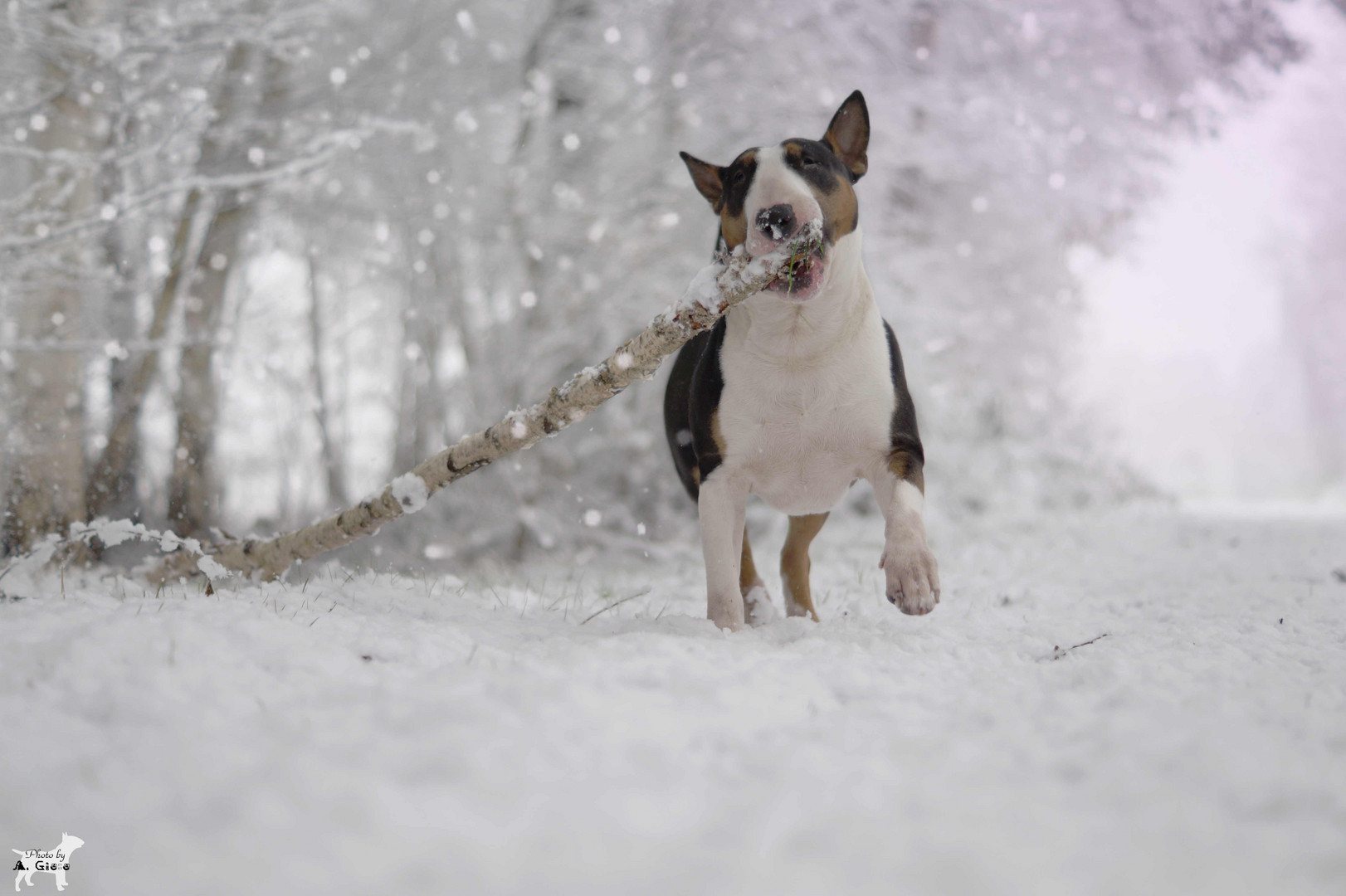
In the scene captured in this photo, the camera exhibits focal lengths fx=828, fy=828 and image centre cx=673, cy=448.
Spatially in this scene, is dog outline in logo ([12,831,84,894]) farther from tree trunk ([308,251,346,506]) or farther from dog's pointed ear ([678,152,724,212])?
tree trunk ([308,251,346,506])

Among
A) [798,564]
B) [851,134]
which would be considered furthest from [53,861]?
[851,134]

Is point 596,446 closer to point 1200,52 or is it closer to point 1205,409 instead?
point 1200,52

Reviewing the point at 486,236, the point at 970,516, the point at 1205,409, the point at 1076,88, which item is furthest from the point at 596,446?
the point at 1205,409

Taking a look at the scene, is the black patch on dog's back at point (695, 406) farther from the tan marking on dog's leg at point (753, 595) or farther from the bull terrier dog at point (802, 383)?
the tan marking on dog's leg at point (753, 595)

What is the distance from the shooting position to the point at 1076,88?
23.9ft

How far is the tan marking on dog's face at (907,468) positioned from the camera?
2.68m

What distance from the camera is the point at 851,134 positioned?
2.85 m

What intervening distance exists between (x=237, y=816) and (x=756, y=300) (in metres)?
2.02

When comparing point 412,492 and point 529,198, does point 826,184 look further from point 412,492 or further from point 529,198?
point 529,198

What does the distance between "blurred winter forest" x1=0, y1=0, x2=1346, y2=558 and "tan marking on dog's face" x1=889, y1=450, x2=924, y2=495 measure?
3.75 m

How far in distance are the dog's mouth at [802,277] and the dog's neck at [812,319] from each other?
0.16 m

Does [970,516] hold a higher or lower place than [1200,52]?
lower

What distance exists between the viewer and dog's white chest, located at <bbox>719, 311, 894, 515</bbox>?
2697 mm

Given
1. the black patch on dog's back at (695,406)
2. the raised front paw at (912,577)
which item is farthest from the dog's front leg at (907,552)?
the black patch on dog's back at (695,406)
